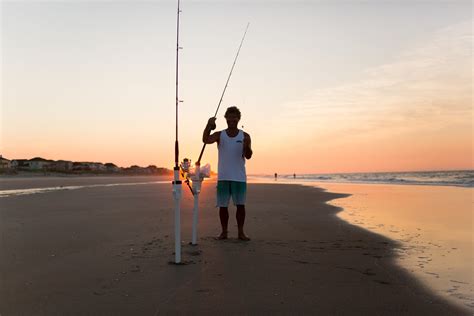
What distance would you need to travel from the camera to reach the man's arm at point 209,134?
5.74 m

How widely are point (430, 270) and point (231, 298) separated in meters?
2.36

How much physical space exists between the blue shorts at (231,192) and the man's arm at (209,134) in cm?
64

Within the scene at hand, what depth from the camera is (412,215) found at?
974cm

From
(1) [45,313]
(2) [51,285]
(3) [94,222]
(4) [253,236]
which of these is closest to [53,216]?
(3) [94,222]

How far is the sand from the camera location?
3.25 meters

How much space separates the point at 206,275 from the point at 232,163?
230cm

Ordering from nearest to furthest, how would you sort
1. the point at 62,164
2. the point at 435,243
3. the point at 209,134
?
the point at 209,134 < the point at 435,243 < the point at 62,164

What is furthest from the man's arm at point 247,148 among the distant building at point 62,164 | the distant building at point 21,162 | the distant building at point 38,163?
the distant building at point 62,164

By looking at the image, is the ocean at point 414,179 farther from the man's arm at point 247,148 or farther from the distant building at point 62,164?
the distant building at point 62,164

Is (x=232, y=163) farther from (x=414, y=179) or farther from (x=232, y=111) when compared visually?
(x=414, y=179)

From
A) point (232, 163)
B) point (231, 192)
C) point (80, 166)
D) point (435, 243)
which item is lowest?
point (435, 243)

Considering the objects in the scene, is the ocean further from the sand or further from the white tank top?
the sand

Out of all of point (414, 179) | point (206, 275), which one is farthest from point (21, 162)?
point (206, 275)

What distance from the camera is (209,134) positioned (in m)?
5.88
